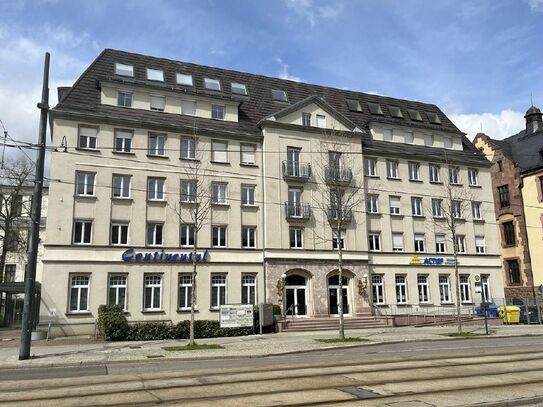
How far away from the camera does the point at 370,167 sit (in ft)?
119

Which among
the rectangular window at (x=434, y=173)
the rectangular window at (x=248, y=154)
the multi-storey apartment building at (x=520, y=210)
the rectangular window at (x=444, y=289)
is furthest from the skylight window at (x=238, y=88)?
the multi-storey apartment building at (x=520, y=210)

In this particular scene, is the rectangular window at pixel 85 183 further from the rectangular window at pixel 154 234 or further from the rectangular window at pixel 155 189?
the rectangular window at pixel 154 234

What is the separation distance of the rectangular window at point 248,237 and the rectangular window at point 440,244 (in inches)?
583

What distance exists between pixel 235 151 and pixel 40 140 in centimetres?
1587

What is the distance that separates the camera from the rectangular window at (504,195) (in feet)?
150

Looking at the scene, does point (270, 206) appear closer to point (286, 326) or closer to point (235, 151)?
point (235, 151)

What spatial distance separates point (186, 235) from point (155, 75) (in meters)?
11.4

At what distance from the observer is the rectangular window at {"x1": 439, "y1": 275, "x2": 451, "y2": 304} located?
36.0 meters

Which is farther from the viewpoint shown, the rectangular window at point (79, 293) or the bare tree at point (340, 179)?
the bare tree at point (340, 179)

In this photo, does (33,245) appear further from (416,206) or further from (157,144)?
(416,206)

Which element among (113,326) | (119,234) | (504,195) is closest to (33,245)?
(113,326)

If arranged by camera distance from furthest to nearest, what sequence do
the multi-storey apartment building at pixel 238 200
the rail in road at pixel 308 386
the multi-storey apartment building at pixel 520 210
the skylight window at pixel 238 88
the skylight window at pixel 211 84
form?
1. the multi-storey apartment building at pixel 520 210
2. the skylight window at pixel 238 88
3. the skylight window at pixel 211 84
4. the multi-storey apartment building at pixel 238 200
5. the rail in road at pixel 308 386

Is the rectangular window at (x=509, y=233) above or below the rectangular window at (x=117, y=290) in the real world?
above

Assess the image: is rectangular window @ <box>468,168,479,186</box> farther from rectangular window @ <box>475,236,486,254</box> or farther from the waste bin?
the waste bin
